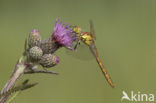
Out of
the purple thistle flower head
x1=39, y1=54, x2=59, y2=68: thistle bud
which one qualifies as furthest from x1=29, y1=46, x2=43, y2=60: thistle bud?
the purple thistle flower head

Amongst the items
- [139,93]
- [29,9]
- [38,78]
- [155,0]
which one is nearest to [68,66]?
[38,78]

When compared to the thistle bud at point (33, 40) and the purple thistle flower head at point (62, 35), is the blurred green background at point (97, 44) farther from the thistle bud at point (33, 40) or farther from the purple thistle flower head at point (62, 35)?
the thistle bud at point (33, 40)

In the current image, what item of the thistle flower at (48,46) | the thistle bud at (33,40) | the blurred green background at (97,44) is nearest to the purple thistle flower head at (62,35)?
the thistle flower at (48,46)

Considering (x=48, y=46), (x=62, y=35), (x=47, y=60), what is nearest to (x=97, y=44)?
(x=62, y=35)

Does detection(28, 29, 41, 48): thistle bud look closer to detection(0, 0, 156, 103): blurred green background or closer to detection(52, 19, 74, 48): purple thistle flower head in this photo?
detection(52, 19, 74, 48): purple thistle flower head

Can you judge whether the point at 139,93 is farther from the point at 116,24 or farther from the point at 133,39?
the point at 116,24

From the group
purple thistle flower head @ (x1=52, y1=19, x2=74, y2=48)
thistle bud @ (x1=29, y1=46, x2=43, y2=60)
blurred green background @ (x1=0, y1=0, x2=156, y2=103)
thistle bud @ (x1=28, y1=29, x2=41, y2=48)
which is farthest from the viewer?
blurred green background @ (x1=0, y1=0, x2=156, y2=103)

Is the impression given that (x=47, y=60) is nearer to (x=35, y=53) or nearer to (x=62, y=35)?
(x=35, y=53)
